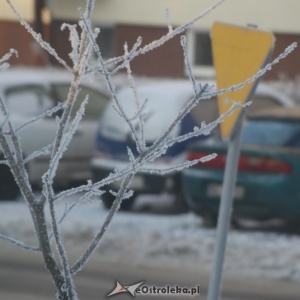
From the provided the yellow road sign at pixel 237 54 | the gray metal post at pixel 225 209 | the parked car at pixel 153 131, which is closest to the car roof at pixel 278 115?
the parked car at pixel 153 131

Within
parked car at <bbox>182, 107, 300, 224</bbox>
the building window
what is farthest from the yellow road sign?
the building window

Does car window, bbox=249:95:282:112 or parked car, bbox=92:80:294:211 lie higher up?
car window, bbox=249:95:282:112

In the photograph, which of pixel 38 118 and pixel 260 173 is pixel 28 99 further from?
pixel 38 118

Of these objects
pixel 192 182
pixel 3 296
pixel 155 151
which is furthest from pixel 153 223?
→ pixel 155 151

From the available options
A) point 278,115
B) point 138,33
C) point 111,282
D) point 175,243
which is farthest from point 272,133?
point 138,33

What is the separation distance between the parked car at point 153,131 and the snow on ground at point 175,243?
1.16 feet

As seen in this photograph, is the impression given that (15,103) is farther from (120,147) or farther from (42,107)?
(120,147)

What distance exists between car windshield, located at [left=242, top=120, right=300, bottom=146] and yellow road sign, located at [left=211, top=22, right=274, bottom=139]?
215 inches

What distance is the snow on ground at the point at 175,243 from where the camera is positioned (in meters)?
9.69

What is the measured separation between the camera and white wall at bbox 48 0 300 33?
12.3m

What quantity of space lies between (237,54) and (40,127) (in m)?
8.29

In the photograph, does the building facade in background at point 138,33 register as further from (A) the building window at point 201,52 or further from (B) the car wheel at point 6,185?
(B) the car wheel at point 6,185

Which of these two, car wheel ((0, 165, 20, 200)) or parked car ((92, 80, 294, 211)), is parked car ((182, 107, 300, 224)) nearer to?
parked car ((92, 80, 294, 211))

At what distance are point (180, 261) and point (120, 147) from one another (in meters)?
3.06
